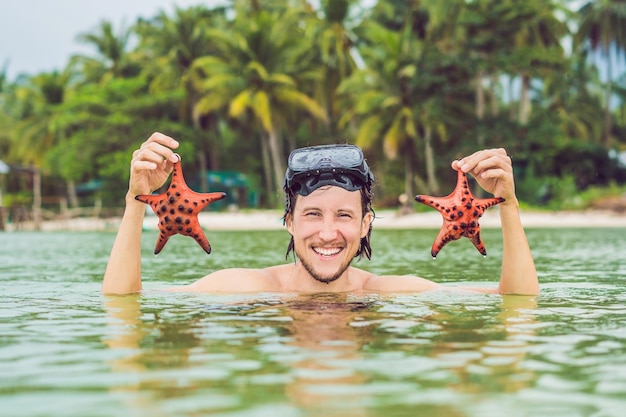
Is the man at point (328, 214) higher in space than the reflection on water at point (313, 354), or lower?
higher

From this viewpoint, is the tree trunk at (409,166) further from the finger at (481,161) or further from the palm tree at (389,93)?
the finger at (481,161)

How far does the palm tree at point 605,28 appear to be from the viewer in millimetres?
52469

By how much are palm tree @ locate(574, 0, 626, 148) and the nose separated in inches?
1932

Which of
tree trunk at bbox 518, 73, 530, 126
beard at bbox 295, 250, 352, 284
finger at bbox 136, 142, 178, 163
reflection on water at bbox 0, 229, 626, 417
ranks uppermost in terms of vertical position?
tree trunk at bbox 518, 73, 530, 126

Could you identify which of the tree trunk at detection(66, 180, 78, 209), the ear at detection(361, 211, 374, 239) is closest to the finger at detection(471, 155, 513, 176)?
the ear at detection(361, 211, 374, 239)

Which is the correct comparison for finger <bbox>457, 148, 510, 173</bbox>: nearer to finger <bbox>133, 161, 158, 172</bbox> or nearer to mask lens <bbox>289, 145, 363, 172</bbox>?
mask lens <bbox>289, 145, 363, 172</bbox>

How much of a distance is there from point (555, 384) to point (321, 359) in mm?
1071

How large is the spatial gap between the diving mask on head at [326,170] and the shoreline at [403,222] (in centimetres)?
2593

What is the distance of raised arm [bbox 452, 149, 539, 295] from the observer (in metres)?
5.34

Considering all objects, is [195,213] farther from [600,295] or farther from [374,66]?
[374,66]

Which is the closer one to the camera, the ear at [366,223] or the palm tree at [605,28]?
the ear at [366,223]

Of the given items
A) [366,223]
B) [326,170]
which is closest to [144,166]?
[326,170]

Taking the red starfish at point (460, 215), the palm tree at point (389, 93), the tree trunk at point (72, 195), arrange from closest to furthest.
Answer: the red starfish at point (460, 215) < the palm tree at point (389, 93) < the tree trunk at point (72, 195)

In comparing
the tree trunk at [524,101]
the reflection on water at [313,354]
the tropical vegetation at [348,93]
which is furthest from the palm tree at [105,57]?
the reflection on water at [313,354]
